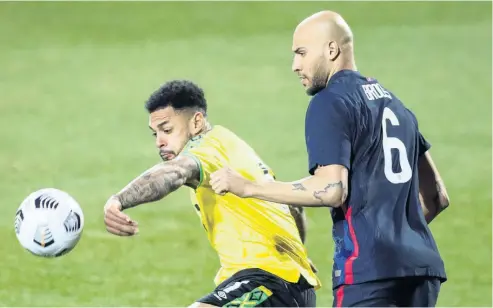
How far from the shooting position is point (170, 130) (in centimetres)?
755

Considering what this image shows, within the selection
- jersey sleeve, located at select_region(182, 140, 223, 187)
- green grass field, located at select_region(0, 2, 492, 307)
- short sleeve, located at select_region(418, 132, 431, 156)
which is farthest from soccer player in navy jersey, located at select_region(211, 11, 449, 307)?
green grass field, located at select_region(0, 2, 492, 307)

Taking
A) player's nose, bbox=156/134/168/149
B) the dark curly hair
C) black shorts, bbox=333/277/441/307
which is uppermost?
the dark curly hair

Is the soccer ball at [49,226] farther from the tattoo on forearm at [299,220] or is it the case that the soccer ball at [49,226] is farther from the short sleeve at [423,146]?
the short sleeve at [423,146]

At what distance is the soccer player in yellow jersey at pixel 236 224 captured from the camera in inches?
271

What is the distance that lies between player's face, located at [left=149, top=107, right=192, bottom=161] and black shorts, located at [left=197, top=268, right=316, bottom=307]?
0.98 meters

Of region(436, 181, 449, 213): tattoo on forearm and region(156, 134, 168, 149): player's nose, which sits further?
region(156, 134, 168, 149): player's nose

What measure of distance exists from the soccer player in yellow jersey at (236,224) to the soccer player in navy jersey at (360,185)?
81 cm

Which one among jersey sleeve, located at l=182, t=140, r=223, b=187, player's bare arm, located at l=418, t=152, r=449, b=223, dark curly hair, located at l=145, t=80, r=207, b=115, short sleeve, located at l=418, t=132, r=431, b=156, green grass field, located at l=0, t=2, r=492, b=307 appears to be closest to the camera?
short sleeve, located at l=418, t=132, r=431, b=156

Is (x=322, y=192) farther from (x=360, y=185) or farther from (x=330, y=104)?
(x=330, y=104)

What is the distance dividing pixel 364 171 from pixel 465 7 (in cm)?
2241

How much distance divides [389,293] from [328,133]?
87 centimetres

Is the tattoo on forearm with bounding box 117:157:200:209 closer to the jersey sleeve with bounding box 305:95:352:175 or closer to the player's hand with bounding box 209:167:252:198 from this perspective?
the player's hand with bounding box 209:167:252:198

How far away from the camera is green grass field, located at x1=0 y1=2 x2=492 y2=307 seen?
1169 centimetres

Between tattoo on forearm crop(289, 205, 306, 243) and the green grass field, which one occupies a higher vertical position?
the green grass field
